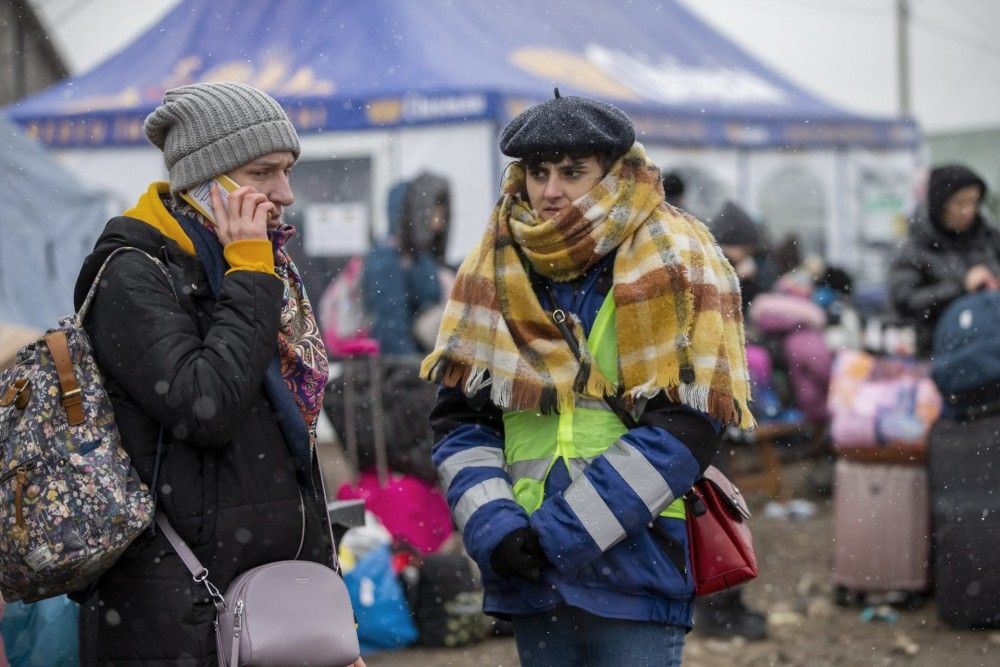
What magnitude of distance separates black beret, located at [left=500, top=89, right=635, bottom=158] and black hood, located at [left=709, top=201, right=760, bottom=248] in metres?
3.82

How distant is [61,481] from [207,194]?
27.3 inches

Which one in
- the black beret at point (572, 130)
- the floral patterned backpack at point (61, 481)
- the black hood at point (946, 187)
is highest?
the black beret at point (572, 130)

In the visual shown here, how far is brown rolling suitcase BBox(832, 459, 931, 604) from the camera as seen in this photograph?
21.7 feet

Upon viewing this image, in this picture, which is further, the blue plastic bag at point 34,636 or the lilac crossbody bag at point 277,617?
the blue plastic bag at point 34,636

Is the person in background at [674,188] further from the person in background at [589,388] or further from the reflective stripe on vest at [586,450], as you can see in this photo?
the reflective stripe on vest at [586,450]

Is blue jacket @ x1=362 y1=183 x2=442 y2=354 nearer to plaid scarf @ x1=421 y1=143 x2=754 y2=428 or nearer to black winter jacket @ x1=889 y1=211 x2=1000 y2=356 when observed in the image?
black winter jacket @ x1=889 y1=211 x2=1000 y2=356

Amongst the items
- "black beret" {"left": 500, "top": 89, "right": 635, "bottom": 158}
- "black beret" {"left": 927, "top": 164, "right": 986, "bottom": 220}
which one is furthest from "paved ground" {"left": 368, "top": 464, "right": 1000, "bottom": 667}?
"black beret" {"left": 500, "top": 89, "right": 635, "bottom": 158}

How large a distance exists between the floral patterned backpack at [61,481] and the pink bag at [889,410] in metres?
4.96

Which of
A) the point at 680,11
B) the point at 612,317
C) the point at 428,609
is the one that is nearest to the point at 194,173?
the point at 612,317

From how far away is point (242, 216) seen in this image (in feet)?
8.82

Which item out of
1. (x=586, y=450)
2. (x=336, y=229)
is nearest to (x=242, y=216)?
(x=586, y=450)

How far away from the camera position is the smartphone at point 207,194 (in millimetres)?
2766

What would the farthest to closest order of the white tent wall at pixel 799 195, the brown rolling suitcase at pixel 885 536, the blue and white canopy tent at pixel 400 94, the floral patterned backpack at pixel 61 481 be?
1. the white tent wall at pixel 799 195
2. the blue and white canopy tent at pixel 400 94
3. the brown rolling suitcase at pixel 885 536
4. the floral patterned backpack at pixel 61 481

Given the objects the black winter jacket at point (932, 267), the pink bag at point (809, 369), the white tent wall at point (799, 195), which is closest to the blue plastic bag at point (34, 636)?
the black winter jacket at point (932, 267)
